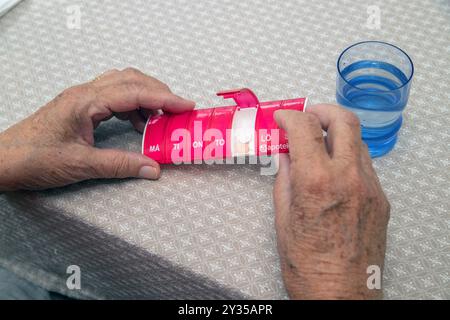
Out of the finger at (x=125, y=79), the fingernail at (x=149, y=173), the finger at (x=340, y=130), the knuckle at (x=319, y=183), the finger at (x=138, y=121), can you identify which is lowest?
the knuckle at (x=319, y=183)

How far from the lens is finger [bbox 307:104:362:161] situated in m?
0.62

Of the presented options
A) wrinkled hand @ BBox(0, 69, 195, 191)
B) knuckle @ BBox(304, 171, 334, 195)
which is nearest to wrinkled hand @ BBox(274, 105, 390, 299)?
knuckle @ BBox(304, 171, 334, 195)

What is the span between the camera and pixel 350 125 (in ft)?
2.09

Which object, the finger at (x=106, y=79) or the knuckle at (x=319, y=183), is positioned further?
the finger at (x=106, y=79)

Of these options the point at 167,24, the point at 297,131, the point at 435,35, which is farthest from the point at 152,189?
the point at 435,35

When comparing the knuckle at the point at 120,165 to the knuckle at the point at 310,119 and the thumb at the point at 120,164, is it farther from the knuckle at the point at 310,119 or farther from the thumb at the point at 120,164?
the knuckle at the point at 310,119

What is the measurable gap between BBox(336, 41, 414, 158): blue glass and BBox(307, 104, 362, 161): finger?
71mm

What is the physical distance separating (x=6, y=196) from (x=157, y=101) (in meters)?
0.28

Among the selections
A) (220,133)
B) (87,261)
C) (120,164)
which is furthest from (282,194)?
(87,261)

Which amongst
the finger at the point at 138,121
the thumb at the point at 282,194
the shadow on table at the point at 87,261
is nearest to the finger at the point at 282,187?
the thumb at the point at 282,194

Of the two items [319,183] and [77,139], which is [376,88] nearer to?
[319,183]

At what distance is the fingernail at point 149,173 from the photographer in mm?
710
